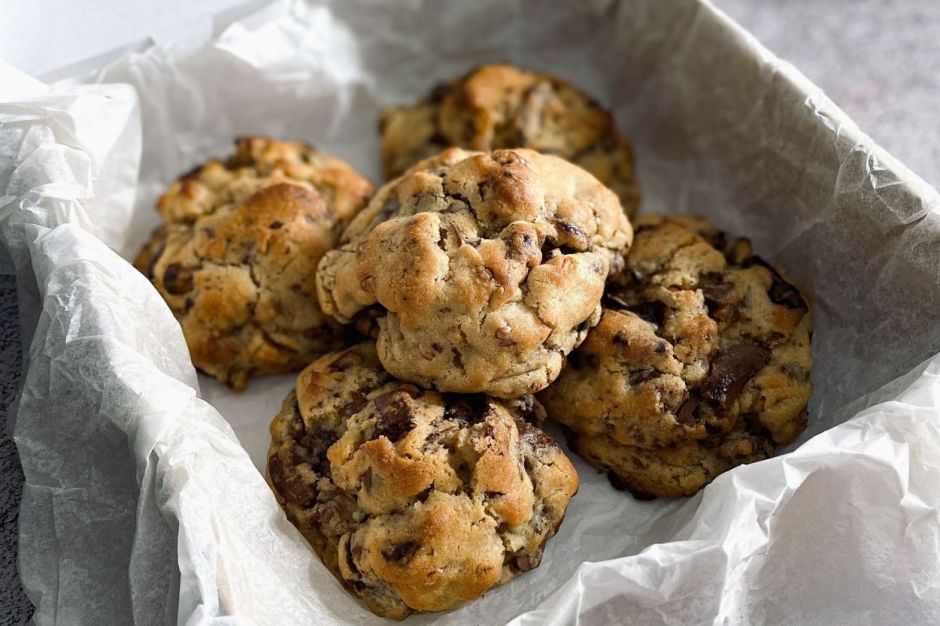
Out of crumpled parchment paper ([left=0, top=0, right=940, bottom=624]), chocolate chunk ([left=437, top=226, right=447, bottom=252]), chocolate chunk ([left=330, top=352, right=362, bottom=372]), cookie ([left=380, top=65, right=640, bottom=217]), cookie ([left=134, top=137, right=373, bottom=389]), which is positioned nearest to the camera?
crumpled parchment paper ([left=0, top=0, right=940, bottom=624])

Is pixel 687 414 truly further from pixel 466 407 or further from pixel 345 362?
pixel 345 362

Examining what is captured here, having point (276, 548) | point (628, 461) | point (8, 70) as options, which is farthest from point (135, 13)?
point (628, 461)

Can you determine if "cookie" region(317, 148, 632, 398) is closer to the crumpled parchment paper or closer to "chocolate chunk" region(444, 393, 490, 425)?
"chocolate chunk" region(444, 393, 490, 425)

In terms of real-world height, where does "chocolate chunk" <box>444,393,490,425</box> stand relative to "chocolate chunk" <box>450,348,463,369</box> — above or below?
below

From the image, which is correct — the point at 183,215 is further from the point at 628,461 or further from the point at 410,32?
the point at 628,461

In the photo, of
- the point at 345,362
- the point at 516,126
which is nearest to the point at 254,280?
the point at 345,362

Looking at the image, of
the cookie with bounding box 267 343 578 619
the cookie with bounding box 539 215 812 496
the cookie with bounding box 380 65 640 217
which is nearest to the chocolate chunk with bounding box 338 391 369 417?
the cookie with bounding box 267 343 578 619
